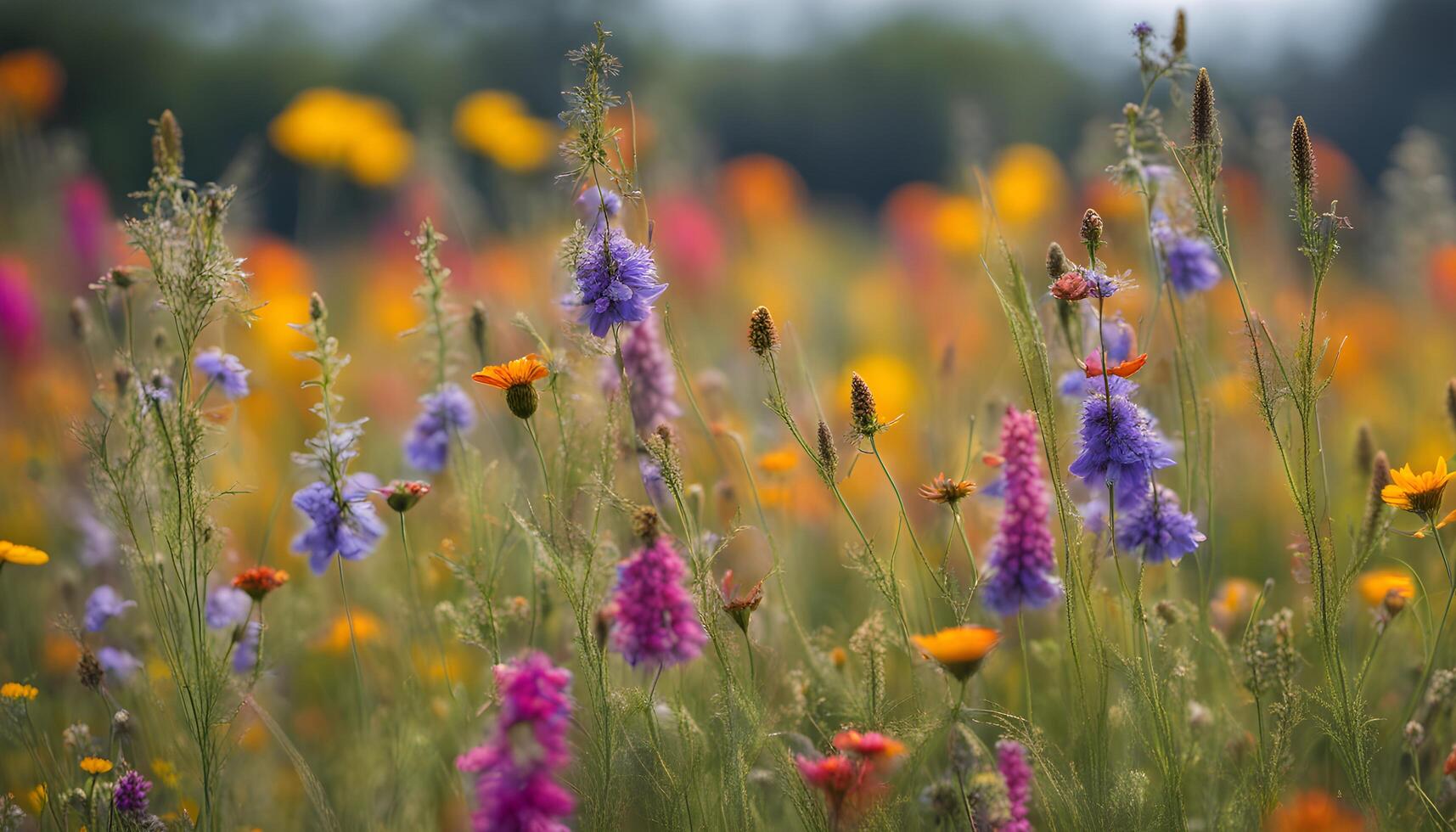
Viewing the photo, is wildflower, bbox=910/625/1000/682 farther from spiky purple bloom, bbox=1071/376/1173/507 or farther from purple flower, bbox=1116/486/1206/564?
purple flower, bbox=1116/486/1206/564

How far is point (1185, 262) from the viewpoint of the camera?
69.2 inches

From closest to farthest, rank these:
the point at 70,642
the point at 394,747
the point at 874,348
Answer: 1. the point at 394,747
2. the point at 70,642
3. the point at 874,348

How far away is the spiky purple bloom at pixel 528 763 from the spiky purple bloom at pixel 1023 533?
761mm

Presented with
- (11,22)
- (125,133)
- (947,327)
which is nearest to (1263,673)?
(947,327)

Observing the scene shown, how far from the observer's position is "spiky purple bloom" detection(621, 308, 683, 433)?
73.9 inches

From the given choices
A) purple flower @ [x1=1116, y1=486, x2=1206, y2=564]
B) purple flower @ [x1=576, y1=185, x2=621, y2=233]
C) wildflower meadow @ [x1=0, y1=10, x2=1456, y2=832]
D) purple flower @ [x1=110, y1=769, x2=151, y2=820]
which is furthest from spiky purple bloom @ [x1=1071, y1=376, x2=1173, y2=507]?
purple flower @ [x1=110, y1=769, x2=151, y2=820]

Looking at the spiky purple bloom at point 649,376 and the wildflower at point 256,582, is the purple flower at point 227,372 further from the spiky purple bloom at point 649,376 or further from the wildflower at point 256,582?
the spiky purple bloom at point 649,376

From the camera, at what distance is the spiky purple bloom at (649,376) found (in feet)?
6.15

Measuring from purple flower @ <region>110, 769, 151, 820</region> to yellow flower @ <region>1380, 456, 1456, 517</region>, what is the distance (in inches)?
65.7

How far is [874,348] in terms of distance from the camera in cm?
446

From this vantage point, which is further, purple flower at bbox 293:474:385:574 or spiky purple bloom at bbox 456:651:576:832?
purple flower at bbox 293:474:385:574

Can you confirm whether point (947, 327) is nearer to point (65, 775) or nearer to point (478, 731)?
point (478, 731)

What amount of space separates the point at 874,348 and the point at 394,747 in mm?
3001

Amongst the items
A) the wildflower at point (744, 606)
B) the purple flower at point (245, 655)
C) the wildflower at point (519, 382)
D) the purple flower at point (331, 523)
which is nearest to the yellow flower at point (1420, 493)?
the wildflower at point (744, 606)
